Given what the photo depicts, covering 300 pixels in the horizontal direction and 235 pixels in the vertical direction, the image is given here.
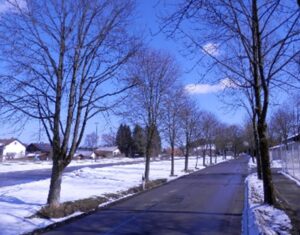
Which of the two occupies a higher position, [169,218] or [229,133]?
[229,133]

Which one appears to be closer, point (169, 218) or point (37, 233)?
point (37, 233)

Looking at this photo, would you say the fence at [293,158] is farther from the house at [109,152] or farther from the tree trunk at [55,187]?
the house at [109,152]

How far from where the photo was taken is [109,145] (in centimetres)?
17400

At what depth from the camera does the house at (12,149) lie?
382 ft

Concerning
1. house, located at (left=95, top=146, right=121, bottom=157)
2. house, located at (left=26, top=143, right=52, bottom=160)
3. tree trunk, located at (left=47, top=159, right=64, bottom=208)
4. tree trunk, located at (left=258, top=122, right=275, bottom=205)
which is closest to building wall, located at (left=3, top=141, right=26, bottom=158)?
house, located at (left=26, top=143, right=52, bottom=160)

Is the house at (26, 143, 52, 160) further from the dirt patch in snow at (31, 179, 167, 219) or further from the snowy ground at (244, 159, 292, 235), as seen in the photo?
the snowy ground at (244, 159, 292, 235)

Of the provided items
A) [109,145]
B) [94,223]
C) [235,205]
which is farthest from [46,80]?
[109,145]

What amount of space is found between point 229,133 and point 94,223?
370ft

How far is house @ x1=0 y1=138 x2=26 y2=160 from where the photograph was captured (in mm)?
116562

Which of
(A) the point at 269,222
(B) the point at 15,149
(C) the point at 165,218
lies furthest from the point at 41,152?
(A) the point at 269,222

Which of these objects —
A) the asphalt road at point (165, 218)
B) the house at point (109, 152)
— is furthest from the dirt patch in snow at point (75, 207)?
the house at point (109, 152)

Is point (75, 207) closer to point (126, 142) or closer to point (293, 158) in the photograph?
point (293, 158)

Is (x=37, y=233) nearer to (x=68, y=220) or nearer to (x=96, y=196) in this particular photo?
(x=68, y=220)

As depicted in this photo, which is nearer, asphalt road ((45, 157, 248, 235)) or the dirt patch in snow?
asphalt road ((45, 157, 248, 235))
